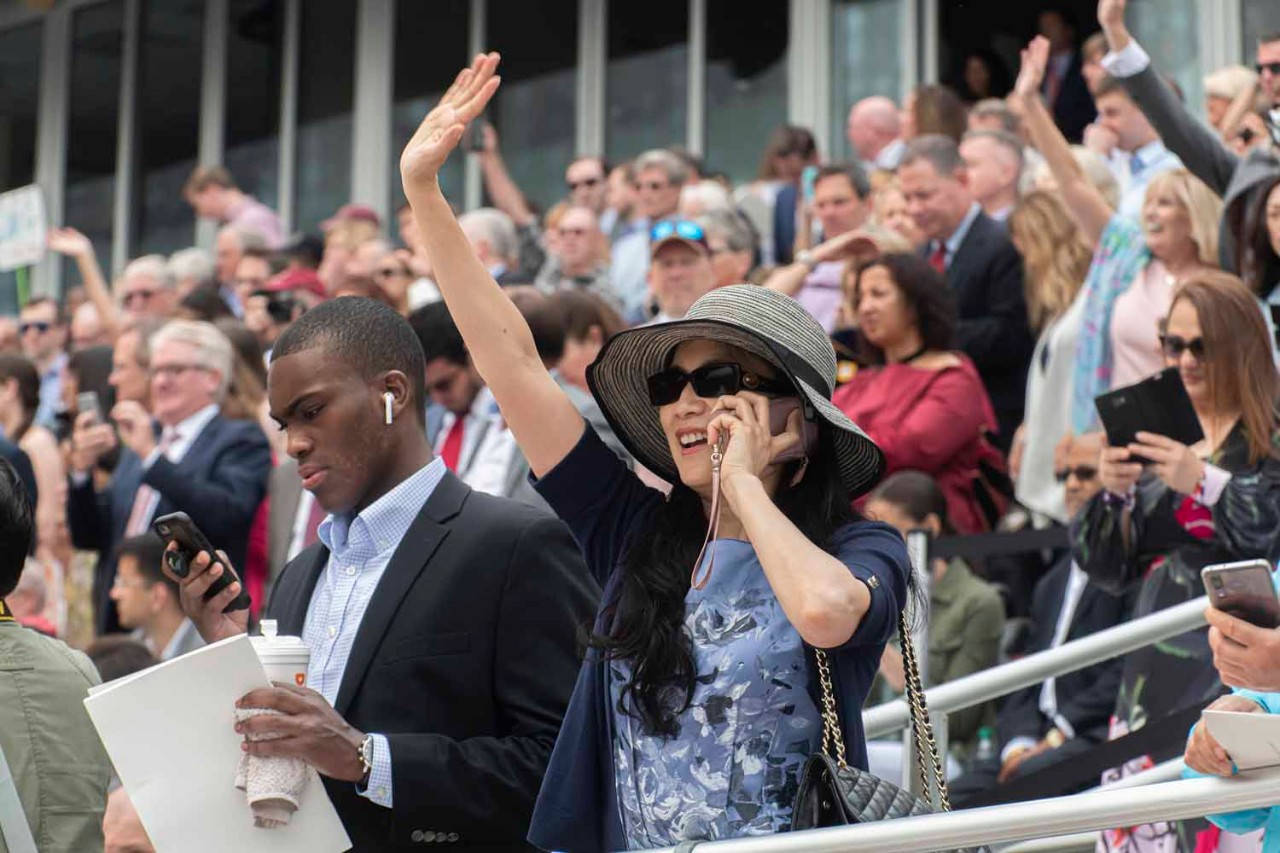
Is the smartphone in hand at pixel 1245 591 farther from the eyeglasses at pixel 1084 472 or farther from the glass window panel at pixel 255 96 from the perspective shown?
the glass window panel at pixel 255 96

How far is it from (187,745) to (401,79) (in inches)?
573

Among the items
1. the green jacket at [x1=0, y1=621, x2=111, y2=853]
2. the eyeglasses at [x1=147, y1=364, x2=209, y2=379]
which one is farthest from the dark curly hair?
the green jacket at [x1=0, y1=621, x2=111, y2=853]

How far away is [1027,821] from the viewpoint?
9.39 feet

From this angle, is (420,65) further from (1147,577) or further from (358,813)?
(358,813)

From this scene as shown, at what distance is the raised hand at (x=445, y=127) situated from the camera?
12.0 feet

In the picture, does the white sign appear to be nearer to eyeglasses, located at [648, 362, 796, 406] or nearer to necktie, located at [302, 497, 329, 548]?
necktie, located at [302, 497, 329, 548]

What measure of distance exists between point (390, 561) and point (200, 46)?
15887 millimetres

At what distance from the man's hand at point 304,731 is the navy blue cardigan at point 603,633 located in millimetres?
349

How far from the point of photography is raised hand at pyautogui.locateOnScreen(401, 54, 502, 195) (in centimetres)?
364

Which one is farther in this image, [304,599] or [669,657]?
[304,599]

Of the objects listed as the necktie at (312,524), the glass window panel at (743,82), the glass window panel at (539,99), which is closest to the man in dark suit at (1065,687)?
the necktie at (312,524)

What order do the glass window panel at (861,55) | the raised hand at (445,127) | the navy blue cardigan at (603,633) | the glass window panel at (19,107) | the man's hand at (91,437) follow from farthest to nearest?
the glass window panel at (19,107), the glass window panel at (861,55), the man's hand at (91,437), the raised hand at (445,127), the navy blue cardigan at (603,633)

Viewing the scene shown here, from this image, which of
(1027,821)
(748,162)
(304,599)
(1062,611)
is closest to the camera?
(1027,821)

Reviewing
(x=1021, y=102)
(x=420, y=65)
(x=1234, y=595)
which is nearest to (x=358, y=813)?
(x=1234, y=595)
